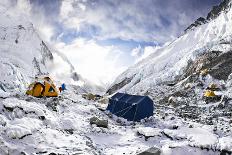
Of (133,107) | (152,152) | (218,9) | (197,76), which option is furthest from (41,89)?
(218,9)

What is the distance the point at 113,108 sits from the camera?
33094mm

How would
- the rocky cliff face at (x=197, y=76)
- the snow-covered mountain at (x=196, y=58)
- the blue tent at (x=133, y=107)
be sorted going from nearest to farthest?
the blue tent at (x=133, y=107), the rocky cliff face at (x=197, y=76), the snow-covered mountain at (x=196, y=58)

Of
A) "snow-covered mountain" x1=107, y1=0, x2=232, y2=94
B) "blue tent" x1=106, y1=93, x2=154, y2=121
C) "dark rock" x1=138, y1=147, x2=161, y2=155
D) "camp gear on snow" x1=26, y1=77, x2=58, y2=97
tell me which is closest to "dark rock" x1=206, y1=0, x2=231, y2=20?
"snow-covered mountain" x1=107, y1=0, x2=232, y2=94

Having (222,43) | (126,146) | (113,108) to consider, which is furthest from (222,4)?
(126,146)

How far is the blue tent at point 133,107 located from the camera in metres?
29.5

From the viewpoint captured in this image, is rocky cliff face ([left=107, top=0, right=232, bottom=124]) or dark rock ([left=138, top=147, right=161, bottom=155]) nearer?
dark rock ([left=138, top=147, right=161, bottom=155])

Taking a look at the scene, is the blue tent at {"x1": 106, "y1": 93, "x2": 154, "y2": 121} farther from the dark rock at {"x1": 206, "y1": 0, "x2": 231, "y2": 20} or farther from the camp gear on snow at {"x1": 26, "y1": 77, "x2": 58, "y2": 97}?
the dark rock at {"x1": 206, "y1": 0, "x2": 231, "y2": 20}

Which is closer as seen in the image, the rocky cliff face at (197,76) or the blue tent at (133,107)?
the blue tent at (133,107)

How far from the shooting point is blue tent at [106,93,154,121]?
29547 millimetres

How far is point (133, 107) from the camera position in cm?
2989

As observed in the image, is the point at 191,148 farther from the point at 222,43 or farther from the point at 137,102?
the point at 222,43

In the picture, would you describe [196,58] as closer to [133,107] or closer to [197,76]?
[197,76]

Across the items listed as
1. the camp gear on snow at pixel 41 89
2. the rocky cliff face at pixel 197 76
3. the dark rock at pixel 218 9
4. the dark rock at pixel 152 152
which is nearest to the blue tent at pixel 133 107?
the rocky cliff face at pixel 197 76

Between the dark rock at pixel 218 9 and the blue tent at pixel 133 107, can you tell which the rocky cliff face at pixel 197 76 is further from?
the blue tent at pixel 133 107
